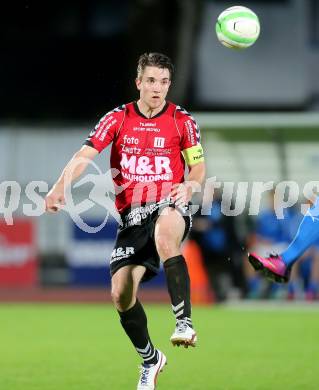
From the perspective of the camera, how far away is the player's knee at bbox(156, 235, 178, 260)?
6.77 m

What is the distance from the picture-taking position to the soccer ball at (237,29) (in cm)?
741

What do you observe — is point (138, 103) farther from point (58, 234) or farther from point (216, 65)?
point (216, 65)

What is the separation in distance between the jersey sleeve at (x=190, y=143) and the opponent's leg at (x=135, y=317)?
763mm

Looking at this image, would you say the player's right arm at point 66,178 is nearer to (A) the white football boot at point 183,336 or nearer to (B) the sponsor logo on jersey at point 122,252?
(B) the sponsor logo on jersey at point 122,252

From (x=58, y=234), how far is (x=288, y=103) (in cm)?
662

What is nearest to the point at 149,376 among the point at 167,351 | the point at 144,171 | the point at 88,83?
the point at 144,171

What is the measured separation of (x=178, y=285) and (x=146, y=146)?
3.13ft

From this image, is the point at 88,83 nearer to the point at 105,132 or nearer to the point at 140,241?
the point at 105,132

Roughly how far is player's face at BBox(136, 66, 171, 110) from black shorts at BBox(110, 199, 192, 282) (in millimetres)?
649

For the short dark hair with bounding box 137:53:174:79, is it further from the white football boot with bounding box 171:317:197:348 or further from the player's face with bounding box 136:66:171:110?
the white football boot with bounding box 171:317:197:348

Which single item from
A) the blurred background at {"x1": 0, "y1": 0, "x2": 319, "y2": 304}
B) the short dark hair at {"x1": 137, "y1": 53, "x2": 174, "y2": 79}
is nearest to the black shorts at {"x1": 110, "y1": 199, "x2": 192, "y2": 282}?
the short dark hair at {"x1": 137, "y1": 53, "x2": 174, "y2": 79}

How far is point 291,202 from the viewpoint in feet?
50.8

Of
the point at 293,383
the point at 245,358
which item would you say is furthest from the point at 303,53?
the point at 293,383

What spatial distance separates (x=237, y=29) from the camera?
741cm
